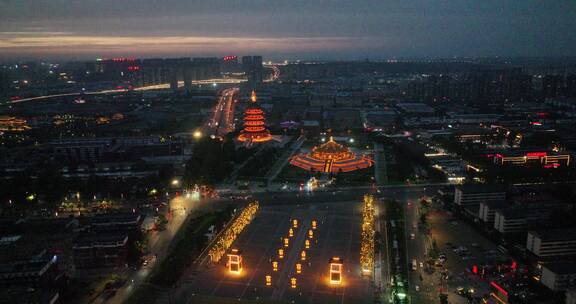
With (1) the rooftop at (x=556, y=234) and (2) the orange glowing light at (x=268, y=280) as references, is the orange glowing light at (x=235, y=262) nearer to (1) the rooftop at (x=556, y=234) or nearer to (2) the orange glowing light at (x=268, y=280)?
(2) the orange glowing light at (x=268, y=280)

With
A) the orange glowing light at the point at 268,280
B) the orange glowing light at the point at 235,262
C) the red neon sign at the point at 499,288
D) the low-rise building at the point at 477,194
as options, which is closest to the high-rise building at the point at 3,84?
the orange glowing light at the point at 235,262

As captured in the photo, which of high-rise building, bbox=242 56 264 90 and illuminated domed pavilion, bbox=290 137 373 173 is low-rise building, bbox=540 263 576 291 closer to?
illuminated domed pavilion, bbox=290 137 373 173

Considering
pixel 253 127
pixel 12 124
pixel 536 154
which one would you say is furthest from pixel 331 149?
pixel 12 124

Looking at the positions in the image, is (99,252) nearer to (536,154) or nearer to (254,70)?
(536,154)

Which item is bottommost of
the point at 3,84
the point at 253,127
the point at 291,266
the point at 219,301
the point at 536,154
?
the point at 219,301

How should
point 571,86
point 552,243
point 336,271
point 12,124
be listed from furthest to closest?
point 571,86 < point 12,124 < point 552,243 < point 336,271
